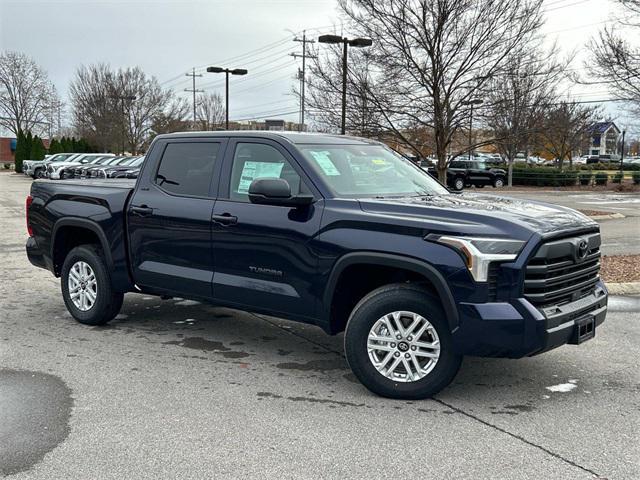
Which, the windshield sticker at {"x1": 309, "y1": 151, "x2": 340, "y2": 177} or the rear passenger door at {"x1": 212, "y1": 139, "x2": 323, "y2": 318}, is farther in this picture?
the windshield sticker at {"x1": 309, "y1": 151, "x2": 340, "y2": 177}

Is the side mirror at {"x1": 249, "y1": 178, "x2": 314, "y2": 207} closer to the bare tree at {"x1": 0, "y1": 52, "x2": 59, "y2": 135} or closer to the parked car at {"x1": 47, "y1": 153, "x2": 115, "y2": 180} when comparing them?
the parked car at {"x1": 47, "y1": 153, "x2": 115, "y2": 180}

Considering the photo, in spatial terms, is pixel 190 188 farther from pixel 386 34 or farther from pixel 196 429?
pixel 386 34

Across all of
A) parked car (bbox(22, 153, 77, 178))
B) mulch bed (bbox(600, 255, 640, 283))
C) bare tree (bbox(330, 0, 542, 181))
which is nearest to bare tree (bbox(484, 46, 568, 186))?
bare tree (bbox(330, 0, 542, 181))

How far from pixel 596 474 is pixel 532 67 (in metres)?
13.0

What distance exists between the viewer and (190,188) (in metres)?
5.79

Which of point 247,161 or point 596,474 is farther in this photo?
point 247,161

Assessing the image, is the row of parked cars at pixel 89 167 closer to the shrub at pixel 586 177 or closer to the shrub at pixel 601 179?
the shrub at pixel 586 177

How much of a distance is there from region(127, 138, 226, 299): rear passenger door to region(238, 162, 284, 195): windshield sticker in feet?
0.91

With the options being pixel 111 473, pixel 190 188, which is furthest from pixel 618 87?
pixel 111 473

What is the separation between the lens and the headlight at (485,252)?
13.7 ft

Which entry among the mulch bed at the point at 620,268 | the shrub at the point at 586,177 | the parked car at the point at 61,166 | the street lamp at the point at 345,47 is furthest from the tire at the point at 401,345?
the shrub at the point at 586,177

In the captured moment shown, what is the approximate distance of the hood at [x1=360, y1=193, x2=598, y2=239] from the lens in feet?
14.0

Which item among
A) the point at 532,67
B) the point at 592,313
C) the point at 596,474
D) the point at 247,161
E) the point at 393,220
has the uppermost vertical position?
the point at 532,67

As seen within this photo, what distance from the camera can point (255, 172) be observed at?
544 cm
